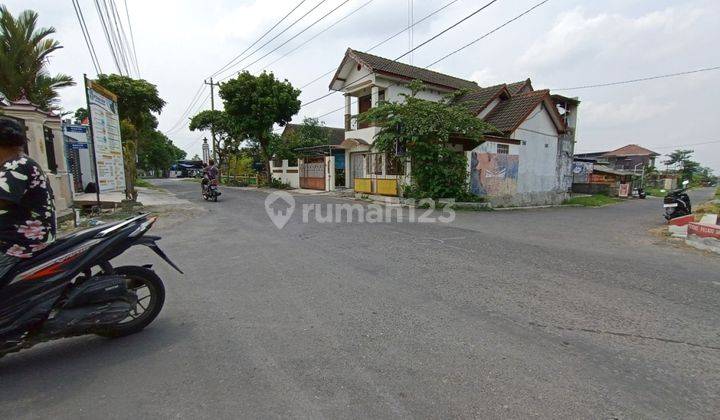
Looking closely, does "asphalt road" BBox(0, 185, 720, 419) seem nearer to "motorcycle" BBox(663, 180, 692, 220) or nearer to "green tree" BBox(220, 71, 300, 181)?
"motorcycle" BBox(663, 180, 692, 220)

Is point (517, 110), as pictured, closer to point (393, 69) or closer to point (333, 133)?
point (393, 69)

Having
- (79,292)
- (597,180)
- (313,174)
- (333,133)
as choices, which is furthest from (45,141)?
→ (597,180)

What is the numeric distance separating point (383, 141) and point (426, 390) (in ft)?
40.3

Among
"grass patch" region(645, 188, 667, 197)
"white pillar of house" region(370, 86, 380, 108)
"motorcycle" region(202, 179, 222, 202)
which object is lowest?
"grass patch" region(645, 188, 667, 197)

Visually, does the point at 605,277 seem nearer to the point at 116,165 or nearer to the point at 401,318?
the point at 401,318

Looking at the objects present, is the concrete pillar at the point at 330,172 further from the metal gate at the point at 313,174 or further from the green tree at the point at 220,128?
the green tree at the point at 220,128

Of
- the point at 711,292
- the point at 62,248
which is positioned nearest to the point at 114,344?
the point at 62,248

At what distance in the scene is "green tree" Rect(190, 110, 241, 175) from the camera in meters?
30.7

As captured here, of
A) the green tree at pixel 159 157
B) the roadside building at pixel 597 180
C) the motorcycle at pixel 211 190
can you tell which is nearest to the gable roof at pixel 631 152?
the roadside building at pixel 597 180

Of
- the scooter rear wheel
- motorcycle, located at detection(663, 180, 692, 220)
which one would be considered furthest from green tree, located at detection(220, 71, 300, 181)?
the scooter rear wheel

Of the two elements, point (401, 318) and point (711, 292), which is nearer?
point (401, 318)

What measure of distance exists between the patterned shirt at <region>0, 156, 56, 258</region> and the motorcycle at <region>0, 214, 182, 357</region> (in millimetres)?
114

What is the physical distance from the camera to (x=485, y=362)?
2.69m

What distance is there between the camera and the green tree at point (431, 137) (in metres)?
13.3
